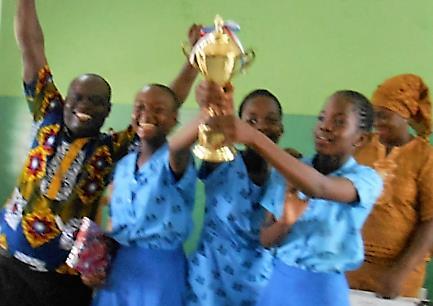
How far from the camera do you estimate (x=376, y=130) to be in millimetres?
2193

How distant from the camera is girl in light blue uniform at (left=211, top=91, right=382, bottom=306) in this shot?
158 centimetres

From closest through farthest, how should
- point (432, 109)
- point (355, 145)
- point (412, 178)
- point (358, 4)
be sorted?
point (355, 145) → point (412, 178) → point (432, 109) → point (358, 4)

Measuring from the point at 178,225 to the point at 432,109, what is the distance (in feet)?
3.43

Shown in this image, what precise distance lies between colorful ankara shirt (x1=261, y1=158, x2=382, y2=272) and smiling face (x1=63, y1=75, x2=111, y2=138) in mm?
612

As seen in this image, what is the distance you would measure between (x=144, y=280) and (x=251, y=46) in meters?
1.26

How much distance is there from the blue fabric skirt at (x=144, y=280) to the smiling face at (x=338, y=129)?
0.47 meters

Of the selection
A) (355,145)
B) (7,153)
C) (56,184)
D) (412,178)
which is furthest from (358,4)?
(7,153)

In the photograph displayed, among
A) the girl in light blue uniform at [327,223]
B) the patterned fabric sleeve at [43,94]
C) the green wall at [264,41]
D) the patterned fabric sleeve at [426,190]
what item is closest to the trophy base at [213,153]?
the girl in light blue uniform at [327,223]

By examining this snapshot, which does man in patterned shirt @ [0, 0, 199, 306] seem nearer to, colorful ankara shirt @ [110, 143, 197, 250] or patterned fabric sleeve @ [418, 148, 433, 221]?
colorful ankara shirt @ [110, 143, 197, 250]

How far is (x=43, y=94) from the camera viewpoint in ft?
6.33

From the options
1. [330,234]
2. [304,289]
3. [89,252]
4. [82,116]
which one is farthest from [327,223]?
[82,116]

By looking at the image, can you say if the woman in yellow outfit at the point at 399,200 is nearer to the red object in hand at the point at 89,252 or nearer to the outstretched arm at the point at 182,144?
the outstretched arm at the point at 182,144

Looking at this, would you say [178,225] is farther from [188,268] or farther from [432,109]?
[432,109]

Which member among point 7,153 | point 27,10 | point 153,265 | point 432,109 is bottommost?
point 7,153
